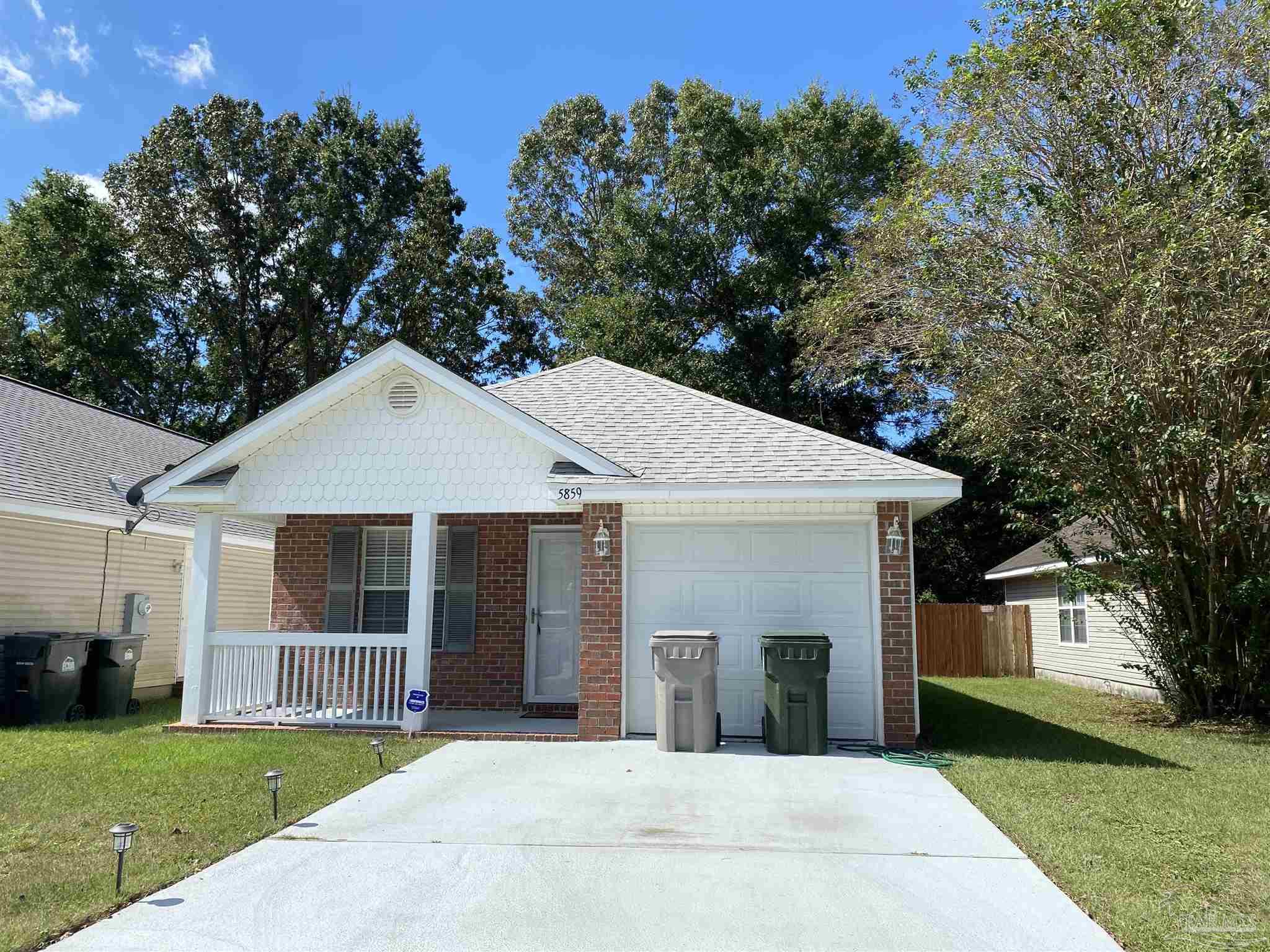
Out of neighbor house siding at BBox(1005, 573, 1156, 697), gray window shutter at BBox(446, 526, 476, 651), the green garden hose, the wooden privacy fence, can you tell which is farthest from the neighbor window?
gray window shutter at BBox(446, 526, 476, 651)

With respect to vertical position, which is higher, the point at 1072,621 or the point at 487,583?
the point at 487,583

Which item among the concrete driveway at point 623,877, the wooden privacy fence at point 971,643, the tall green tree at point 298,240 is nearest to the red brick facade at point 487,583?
the concrete driveway at point 623,877

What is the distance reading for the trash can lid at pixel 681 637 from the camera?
8398mm

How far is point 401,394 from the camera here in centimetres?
978

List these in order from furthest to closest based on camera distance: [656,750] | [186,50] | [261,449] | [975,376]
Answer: [186,50] → [975,376] → [261,449] → [656,750]

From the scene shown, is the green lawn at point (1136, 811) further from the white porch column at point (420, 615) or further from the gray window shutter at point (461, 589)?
the gray window shutter at point (461, 589)

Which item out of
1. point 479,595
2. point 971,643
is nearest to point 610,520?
point 479,595

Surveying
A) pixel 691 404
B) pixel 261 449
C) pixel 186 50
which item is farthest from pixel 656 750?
pixel 186 50

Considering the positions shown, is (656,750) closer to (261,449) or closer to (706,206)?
(261,449)

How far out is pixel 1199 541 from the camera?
11539 mm

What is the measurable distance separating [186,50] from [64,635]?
18.3 meters

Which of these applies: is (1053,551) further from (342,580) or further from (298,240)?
(298,240)

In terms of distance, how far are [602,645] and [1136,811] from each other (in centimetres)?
486

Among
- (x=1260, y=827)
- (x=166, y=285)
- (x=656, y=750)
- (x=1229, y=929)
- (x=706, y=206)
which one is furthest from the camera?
(x=166, y=285)
